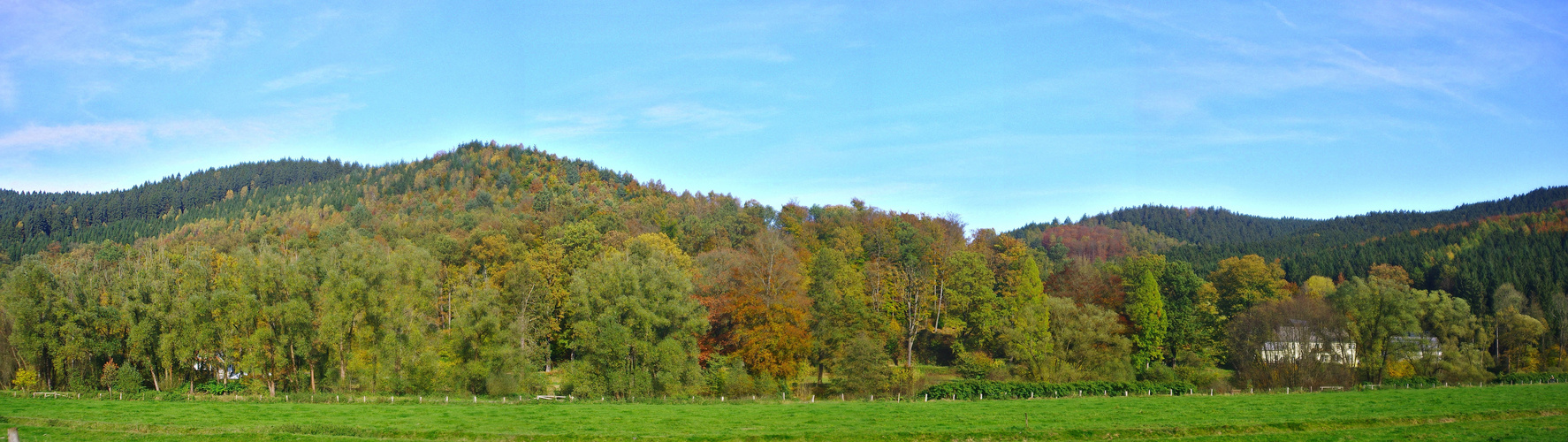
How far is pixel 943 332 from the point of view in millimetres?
76125

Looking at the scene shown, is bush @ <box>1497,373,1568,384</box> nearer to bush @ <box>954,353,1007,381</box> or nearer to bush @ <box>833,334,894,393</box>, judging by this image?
bush @ <box>954,353,1007,381</box>

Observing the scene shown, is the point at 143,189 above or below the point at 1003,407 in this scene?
above

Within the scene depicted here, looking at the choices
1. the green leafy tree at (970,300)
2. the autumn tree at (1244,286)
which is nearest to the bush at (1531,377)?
the autumn tree at (1244,286)

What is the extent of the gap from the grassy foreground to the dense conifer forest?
1018 centimetres

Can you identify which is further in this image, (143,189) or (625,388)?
(143,189)

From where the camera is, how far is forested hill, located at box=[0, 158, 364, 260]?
154875 mm

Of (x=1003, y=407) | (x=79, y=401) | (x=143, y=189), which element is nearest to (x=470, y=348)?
(x=79, y=401)

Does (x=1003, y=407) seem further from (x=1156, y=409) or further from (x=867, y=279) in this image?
(x=867, y=279)

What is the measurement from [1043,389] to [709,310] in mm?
22000

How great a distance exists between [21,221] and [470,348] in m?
166

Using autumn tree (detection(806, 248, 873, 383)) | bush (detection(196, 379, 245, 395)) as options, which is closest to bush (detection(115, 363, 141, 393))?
bush (detection(196, 379, 245, 395))

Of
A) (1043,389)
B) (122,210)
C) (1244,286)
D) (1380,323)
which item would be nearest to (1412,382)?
(1380,323)

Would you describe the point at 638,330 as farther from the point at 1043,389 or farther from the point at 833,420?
the point at 1043,389

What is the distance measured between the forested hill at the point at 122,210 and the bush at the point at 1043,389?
140379mm
